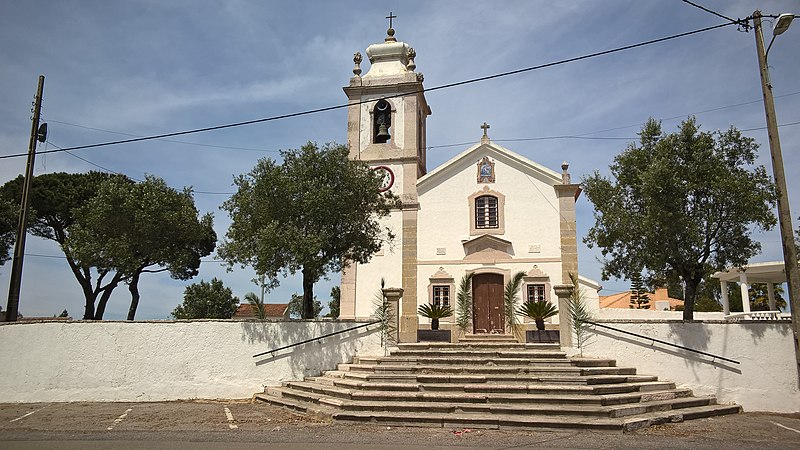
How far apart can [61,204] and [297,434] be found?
65.2ft

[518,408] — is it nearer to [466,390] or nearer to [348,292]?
[466,390]

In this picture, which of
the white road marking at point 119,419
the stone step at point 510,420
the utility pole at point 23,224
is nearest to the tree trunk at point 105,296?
the utility pole at point 23,224

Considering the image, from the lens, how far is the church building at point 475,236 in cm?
2009

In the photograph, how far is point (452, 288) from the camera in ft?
66.9

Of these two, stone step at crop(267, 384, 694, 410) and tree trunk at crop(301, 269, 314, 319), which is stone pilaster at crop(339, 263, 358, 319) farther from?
stone step at crop(267, 384, 694, 410)

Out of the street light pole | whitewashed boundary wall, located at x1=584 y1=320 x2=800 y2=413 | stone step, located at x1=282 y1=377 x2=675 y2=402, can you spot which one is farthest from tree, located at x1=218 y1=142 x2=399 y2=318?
the street light pole

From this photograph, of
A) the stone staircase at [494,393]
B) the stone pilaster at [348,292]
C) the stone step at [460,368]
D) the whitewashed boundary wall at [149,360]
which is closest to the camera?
the stone staircase at [494,393]

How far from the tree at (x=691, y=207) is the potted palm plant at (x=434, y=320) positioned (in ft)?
20.5

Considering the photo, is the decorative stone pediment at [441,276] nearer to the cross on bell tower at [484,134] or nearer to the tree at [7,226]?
the cross on bell tower at [484,134]

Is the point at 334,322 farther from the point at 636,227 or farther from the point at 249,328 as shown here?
the point at 636,227

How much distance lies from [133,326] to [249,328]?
2.76 meters

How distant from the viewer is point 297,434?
9.67 meters

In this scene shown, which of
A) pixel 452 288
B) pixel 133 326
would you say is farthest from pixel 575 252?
pixel 133 326

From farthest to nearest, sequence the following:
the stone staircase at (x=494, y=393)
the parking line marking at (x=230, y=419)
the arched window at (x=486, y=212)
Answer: the arched window at (x=486, y=212), the stone staircase at (x=494, y=393), the parking line marking at (x=230, y=419)
